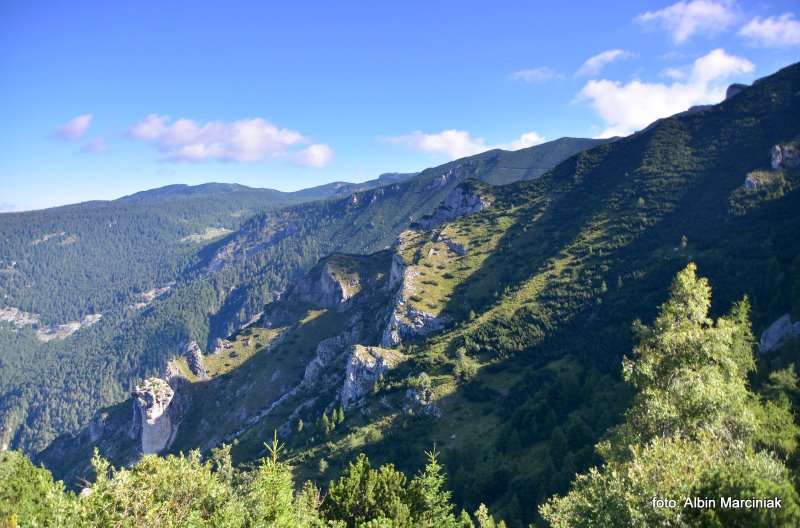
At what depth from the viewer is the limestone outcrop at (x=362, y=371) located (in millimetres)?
120250

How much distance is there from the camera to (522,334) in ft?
374

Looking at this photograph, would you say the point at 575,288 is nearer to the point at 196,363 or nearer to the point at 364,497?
Answer: the point at 364,497

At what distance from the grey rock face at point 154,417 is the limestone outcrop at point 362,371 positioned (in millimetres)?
78885

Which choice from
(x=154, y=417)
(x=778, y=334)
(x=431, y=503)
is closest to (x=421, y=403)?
(x=778, y=334)

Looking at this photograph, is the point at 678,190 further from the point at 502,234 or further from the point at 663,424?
the point at 663,424

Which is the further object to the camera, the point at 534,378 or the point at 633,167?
the point at 633,167

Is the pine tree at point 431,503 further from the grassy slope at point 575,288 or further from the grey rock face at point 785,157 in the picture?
A: the grey rock face at point 785,157

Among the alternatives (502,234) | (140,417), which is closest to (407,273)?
(502,234)

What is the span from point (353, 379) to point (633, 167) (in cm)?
13650

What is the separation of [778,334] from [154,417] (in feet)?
564

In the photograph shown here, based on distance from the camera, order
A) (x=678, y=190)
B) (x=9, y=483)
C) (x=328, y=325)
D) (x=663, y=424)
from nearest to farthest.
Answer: (x=663, y=424) < (x=9, y=483) < (x=678, y=190) < (x=328, y=325)

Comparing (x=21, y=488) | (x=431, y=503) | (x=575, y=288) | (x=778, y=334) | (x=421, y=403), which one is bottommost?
(x=421, y=403)

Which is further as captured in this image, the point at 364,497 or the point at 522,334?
the point at 522,334

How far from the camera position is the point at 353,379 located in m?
122
